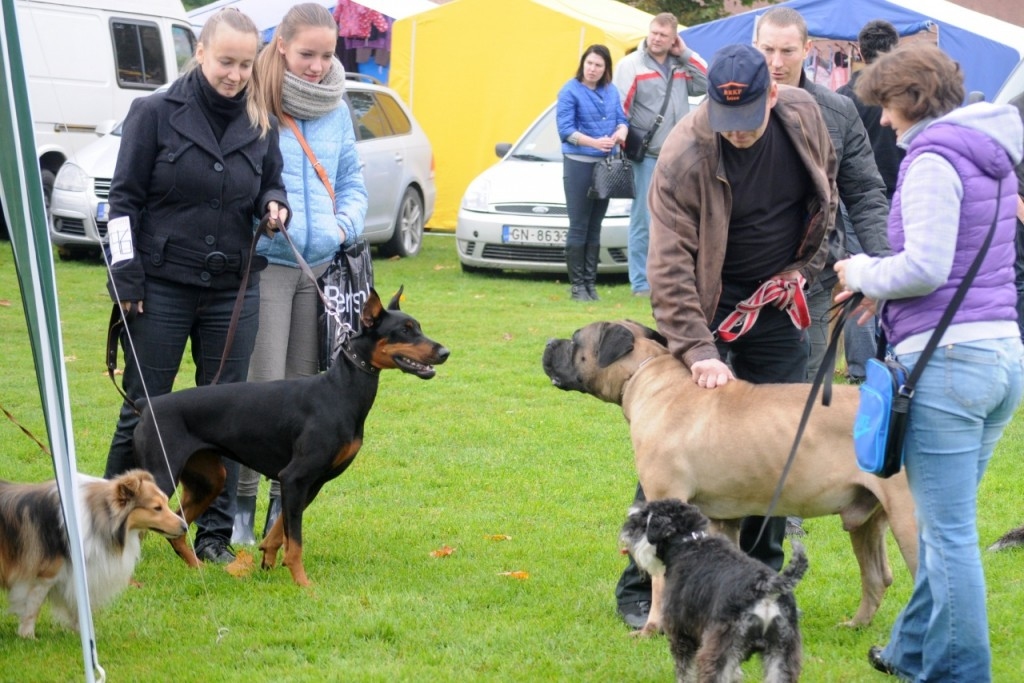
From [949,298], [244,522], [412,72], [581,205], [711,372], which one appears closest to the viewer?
[949,298]

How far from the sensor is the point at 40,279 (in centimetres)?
352

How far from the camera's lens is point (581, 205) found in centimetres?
1300

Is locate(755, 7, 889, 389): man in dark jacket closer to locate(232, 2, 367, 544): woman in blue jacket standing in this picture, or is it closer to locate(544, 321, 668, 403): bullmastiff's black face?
locate(544, 321, 668, 403): bullmastiff's black face

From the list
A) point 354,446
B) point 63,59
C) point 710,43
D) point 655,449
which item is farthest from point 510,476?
point 710,43

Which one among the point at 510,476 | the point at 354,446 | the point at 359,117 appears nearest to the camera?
the point at 354,446

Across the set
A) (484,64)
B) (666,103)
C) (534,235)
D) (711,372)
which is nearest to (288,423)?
(711,372)

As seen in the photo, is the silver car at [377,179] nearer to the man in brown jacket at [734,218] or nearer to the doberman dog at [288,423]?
the doberman dog at [288,423]

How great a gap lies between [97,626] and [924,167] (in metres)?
3.45

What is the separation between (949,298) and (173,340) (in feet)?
10.7

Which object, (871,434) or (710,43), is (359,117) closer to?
(710,43)

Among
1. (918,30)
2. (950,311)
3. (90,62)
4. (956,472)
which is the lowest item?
(90,62)

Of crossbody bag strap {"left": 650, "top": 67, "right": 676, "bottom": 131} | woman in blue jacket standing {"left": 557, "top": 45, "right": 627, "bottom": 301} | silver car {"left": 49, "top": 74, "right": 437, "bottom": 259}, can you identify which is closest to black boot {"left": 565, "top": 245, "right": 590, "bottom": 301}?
woman in blue jacket standing {"left": 557, "top": 45, "right": 627, "bottom": 301}

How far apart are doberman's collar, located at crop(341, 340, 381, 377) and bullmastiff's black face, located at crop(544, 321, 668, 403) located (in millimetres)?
849

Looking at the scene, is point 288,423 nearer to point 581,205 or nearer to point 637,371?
point 637,371
